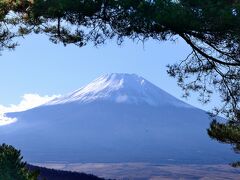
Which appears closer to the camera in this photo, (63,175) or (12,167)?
(12,167)

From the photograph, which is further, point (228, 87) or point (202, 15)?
point (228, 87)

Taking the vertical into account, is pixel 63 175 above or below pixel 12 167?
above

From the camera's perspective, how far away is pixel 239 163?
2462 cm

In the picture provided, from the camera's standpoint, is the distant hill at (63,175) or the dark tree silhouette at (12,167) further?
the distant hill at (63,175)

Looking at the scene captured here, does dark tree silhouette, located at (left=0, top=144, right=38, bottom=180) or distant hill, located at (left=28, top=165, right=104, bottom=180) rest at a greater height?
distant hill, located at (left=28, top=165, right=104, bottom=180)

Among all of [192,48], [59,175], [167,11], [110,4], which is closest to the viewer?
[167,11]

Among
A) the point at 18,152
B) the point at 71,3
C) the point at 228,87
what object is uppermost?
the point at 71,3

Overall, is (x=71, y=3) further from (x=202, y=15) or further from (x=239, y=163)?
(x=239, y=163)

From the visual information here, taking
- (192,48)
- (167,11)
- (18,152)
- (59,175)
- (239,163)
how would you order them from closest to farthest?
(18,152), (167,11), (192,48), (239,163), (59,175)

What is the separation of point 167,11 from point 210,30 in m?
1.51

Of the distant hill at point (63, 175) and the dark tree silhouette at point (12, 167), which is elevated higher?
the distant hill at point (63, 175)

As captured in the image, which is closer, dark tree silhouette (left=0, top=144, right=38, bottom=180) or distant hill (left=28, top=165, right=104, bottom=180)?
dark tree silhouette (left=0, top=144, right=38, bottom=180)

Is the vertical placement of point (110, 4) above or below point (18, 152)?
above

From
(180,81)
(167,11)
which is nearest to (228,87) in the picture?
(180,81)
